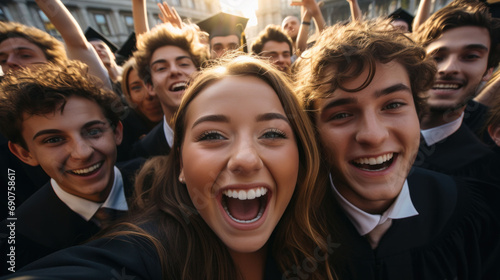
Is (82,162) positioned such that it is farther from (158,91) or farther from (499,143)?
(499,143)

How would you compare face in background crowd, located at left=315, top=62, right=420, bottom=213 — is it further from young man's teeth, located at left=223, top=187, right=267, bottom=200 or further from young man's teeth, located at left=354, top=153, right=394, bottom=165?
young man's teeth, located at left=223, top=187, right=267, bottom=200

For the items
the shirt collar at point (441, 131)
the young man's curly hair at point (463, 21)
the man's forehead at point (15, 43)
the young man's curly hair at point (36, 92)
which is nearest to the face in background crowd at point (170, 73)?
the young man's curly hair at point (36, 92)

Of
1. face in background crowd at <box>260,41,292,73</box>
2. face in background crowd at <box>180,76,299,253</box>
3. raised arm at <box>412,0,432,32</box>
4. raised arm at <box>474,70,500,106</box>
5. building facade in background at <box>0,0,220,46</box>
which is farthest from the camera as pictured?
building facade in background at <box>0,0,220,46</box>

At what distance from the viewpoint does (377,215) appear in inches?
53.7

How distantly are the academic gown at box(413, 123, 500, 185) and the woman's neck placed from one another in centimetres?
192

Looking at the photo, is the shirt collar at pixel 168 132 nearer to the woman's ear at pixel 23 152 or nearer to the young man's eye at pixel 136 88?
the woman's ear at pixel 23 152

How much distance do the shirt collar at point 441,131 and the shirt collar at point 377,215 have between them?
1.26m

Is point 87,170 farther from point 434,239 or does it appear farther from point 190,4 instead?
point 190,4

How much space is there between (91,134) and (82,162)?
26 cm

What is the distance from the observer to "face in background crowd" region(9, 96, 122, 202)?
1.62m

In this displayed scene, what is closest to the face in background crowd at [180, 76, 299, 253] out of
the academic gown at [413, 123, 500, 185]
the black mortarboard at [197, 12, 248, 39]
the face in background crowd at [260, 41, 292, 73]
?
the academic gown at [413, 123, 500, 185]

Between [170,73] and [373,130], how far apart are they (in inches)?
99.3

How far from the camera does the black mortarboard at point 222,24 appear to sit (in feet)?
16.0

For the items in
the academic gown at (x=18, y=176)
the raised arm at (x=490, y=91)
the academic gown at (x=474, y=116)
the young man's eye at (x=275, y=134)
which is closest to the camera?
the young man's eye at (x=275, y=134)
